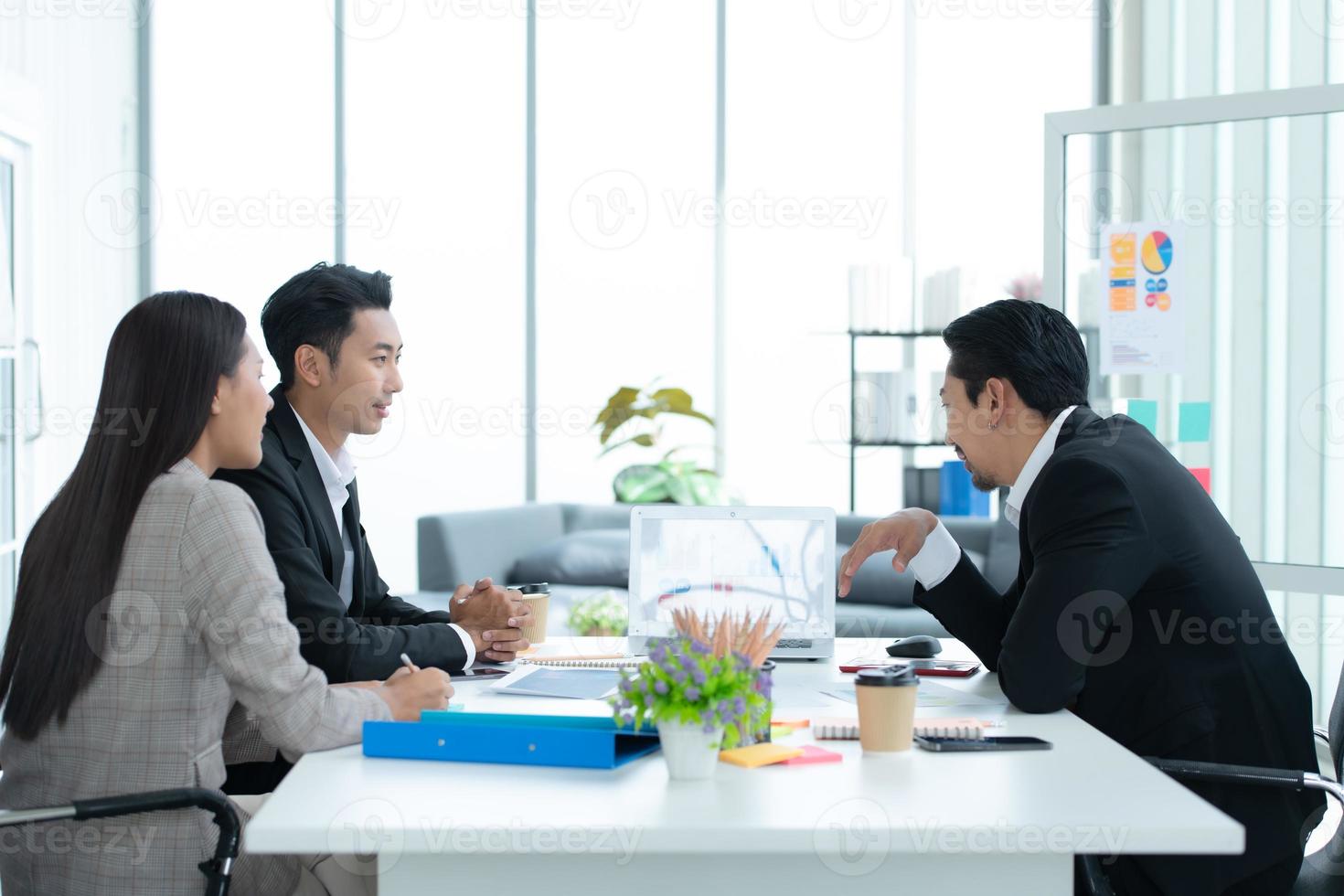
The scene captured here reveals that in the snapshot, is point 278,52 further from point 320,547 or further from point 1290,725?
point 1290,725

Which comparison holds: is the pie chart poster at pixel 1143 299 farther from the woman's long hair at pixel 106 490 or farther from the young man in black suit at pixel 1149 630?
the woman's long hair at pixel 106 490

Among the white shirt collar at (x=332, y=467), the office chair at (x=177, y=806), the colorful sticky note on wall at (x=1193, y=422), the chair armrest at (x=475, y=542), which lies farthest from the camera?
the chair armrest at (x=475, y=542)

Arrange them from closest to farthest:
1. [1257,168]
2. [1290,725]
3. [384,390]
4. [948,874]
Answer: [948,874] → [1290,725] → [384,390] → [1257,168]

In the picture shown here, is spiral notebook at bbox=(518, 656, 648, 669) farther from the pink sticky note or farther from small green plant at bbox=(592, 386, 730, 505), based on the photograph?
small green plant at bbox=(592, 386, 730, 505)

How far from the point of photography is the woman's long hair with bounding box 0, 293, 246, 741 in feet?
5.32

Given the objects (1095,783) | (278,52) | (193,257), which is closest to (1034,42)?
(278,52)

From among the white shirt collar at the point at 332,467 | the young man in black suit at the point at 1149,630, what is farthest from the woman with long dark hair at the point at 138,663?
the young man in black suit at the point at 1149,630

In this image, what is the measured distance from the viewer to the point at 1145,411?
11.2ft

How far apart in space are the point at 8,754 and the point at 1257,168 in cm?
314

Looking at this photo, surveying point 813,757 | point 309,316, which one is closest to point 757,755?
point 813,757

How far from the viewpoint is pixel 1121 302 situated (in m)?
3.42

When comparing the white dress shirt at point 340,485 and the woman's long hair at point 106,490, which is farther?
the white dress shirt at point 340,485

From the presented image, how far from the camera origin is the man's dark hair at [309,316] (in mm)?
2451

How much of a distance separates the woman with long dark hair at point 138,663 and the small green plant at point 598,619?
2907mm
